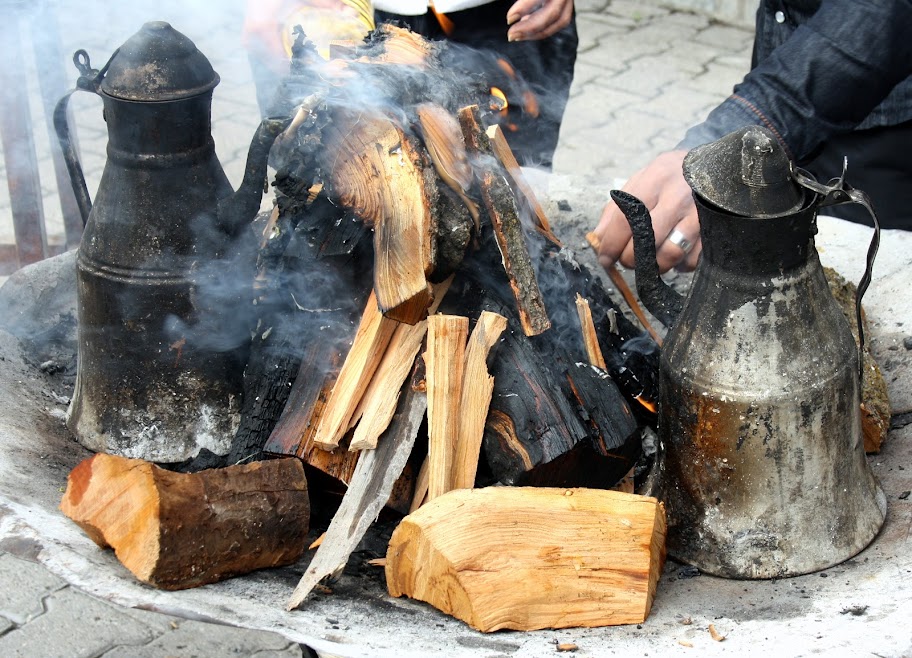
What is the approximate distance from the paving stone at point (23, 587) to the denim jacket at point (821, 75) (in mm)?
1874

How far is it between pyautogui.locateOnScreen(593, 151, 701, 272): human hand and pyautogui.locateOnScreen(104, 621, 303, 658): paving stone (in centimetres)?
134

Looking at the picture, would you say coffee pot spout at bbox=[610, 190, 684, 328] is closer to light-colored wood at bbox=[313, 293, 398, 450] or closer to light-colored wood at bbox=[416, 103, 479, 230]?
light-colored wood at bbox=[416, 103, 479, 230]

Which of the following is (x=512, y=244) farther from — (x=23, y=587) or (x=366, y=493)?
(x=23, y=587)

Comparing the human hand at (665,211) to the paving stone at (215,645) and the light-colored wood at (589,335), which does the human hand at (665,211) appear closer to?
the light-colored wood at (589,335)

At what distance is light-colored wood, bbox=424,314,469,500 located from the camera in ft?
7.07

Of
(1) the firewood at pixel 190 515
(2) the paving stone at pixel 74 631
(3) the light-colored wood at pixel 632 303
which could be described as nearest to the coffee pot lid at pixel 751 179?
(3) the light-colored wood at pixel 632 303

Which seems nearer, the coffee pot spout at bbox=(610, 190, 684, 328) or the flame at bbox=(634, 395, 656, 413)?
the coffee pot spout at bbox=(610, 190, 684, 328)

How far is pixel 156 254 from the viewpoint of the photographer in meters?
2.42

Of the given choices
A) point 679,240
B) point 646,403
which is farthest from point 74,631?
point 679,240

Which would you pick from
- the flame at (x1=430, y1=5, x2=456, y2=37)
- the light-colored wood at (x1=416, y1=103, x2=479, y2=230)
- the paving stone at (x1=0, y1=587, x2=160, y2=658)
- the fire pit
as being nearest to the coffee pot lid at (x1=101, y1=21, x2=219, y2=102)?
the light-colored wood at (x1=416, y1=103, x2=479, y2=230)

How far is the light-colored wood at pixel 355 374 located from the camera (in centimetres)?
225

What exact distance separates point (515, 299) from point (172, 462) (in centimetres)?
100

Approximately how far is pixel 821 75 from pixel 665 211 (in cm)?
62

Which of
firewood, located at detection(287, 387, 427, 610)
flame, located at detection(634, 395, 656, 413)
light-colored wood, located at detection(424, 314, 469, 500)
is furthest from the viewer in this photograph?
flame, located at detection(634, 395, 656, 413)
